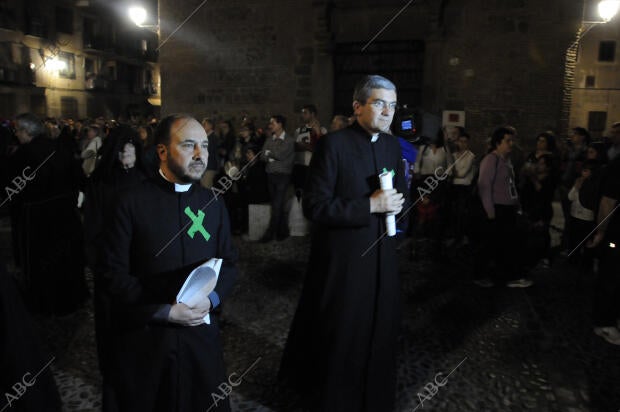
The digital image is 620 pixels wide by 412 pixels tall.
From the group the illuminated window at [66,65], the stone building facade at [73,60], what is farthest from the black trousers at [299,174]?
the illuminated window at [66,65]

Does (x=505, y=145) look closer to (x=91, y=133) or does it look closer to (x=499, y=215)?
(x=499, y=215)

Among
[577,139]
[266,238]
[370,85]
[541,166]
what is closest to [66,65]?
[266,238]

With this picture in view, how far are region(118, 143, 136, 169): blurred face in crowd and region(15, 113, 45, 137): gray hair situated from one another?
1262 millimetres

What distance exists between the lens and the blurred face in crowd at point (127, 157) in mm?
4027

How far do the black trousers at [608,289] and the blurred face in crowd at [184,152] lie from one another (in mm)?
3814

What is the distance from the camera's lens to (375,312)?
298 cm

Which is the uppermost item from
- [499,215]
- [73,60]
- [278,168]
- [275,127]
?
[73,60]

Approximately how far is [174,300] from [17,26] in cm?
3532

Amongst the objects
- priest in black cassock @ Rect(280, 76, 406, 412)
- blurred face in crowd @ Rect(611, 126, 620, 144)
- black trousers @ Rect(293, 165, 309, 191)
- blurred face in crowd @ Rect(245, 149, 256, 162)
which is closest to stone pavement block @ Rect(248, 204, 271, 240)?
black trousers @ Rect(293, 165, 309, 191)

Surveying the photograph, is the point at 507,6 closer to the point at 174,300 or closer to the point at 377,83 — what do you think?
the point at 377,83

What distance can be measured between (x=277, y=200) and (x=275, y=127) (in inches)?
43.9

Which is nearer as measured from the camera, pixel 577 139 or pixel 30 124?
pixel 30 124

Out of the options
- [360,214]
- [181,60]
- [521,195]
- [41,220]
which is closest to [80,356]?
[41,220]

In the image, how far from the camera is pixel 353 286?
9.68ft
